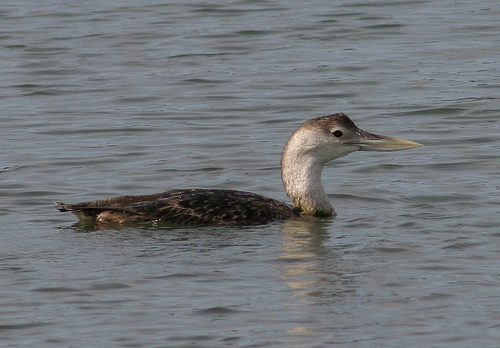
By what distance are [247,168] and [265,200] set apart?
2211 mm

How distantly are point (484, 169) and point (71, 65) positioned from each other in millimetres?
8074

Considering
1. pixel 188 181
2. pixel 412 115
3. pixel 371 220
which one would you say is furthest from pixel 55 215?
pixel 412 115

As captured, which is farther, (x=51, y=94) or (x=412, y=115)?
(x=51, y=94)

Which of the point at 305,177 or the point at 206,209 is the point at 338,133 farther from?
the point at 206,209

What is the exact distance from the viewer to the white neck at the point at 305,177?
10594mm

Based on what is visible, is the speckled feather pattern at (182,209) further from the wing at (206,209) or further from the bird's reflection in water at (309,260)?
the bird's reflection in water at (309,260)

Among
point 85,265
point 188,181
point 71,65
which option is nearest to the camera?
point 85,265

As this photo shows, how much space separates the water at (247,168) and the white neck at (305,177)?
0.24 m

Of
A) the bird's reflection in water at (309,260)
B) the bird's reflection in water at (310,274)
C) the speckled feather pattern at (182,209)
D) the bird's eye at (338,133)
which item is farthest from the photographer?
the bird's eye at (338,133)

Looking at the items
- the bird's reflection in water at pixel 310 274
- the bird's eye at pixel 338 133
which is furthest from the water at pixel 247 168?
the bird's eye at pixel 338 133

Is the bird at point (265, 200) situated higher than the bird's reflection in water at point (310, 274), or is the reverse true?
the bird at point (265, 200)

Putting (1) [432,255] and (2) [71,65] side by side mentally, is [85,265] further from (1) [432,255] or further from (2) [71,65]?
(2) [71,65]

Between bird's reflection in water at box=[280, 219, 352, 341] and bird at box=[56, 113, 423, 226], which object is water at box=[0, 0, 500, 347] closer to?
bird's reflection in water at box=[280, 219, 352, 341]

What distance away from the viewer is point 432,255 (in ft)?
29.5
